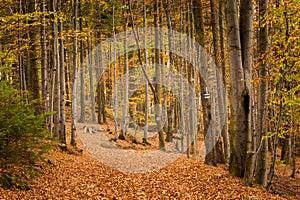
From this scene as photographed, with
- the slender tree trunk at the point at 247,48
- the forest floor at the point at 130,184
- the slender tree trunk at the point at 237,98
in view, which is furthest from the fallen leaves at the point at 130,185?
the slender tree trunk at the point at 247,48

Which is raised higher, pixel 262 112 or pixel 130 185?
pixel 262 112

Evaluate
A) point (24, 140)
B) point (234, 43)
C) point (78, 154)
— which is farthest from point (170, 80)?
point (24, 140)

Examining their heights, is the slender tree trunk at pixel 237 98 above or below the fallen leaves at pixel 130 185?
above

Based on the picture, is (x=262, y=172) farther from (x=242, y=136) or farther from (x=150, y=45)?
(x=150, y=45)

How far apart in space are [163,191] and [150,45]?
17.3 m

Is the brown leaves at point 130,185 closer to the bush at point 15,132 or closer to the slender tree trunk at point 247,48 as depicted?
the bush at point 15,132

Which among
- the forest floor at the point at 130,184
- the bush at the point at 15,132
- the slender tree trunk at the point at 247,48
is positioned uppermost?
the slender tree trunk at the point at 247,48

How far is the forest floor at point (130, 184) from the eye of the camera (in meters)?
7.70

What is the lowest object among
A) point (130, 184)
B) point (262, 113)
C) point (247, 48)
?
point (130, 184)


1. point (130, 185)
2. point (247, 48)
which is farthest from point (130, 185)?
point (247, 48)

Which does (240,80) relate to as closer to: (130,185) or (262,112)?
(262,112)

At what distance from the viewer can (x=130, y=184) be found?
9.38 meters

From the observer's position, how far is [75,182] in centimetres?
891

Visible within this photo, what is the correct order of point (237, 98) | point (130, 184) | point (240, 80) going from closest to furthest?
point (240, 80)
point (237, 98)
point (130, 184)
